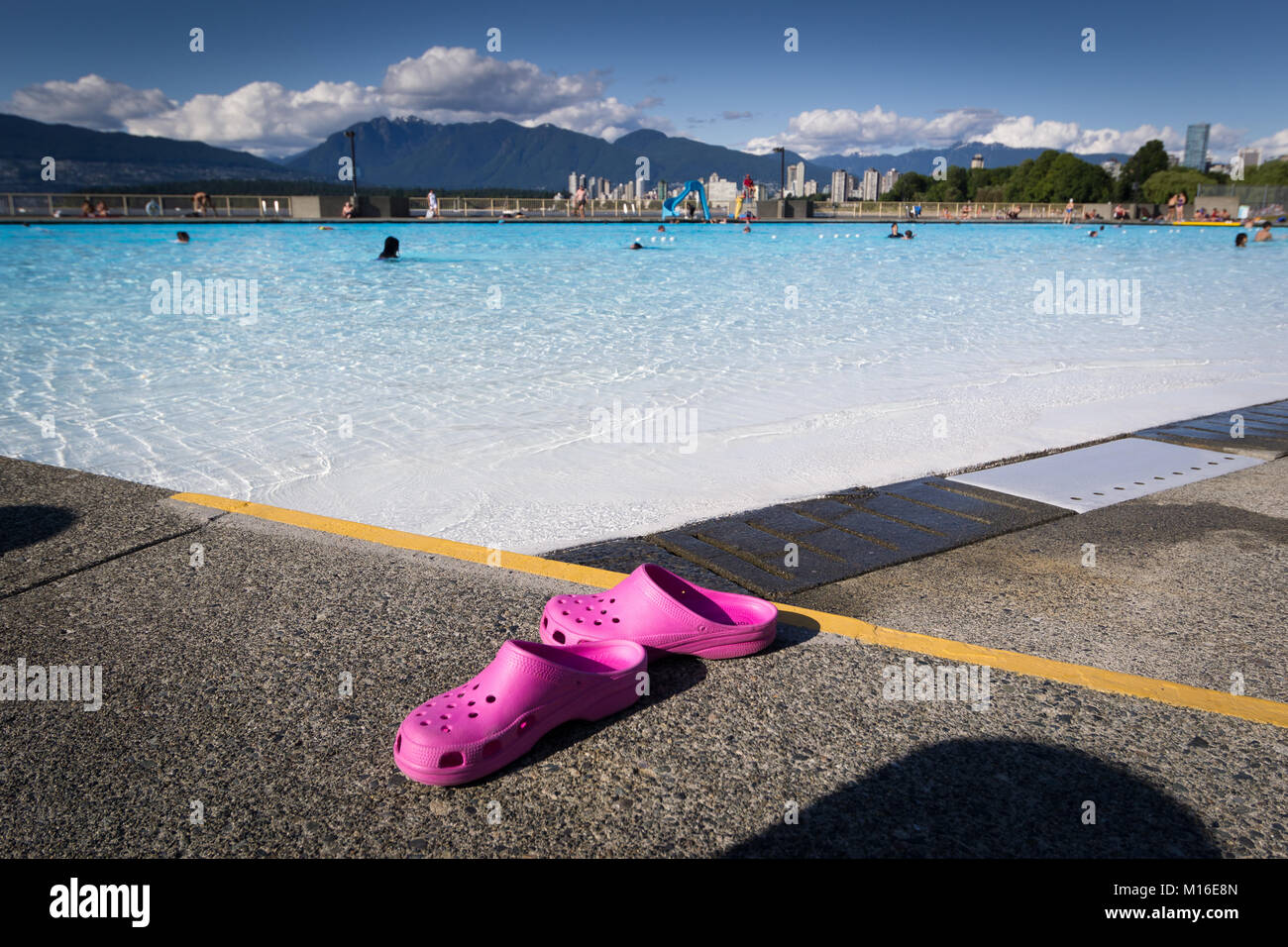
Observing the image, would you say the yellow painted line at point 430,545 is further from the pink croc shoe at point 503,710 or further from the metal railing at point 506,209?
the metal railing at point 506,209

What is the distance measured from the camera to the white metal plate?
4.77 metres

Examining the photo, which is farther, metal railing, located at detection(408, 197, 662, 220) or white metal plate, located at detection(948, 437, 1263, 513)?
metal railing, located at detection(408, 197, 662, 220)

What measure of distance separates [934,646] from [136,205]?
64132 mm

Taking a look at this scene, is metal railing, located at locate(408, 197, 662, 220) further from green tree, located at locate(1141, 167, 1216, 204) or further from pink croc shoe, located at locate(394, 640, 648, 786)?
green tree, located at locate(1141, 167, 1216, 204)

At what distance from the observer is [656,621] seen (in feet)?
9.34

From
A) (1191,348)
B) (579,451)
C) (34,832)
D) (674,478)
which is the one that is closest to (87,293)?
(579,451)

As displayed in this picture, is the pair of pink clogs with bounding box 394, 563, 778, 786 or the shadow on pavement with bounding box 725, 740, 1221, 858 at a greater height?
the pair of pink clogs with bounding box 394, 563, 778, 786

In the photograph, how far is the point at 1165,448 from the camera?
5.83 m

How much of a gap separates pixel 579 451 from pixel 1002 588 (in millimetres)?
3696

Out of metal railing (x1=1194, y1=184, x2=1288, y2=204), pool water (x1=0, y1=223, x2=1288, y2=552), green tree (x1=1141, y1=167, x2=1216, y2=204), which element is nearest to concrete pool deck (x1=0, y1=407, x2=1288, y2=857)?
pool water (x1=0, y1=223, x2=1288, y2=552)

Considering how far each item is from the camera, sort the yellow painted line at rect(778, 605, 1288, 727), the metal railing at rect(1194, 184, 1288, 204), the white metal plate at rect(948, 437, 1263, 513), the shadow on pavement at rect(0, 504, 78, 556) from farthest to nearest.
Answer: the metal railing at rect(1194, 184, 1288, 204) → the white metal plate at rect(948, 437, 1263, 513) → the shadow on pavement at rect(0, 504, 78, 556) → the yellow painted line at rect(778, 605, 1288, 727)

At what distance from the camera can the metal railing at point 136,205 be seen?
4897 centimetres

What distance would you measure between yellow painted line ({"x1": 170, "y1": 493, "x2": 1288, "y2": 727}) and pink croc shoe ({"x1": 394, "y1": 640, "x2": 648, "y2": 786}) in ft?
2.99
